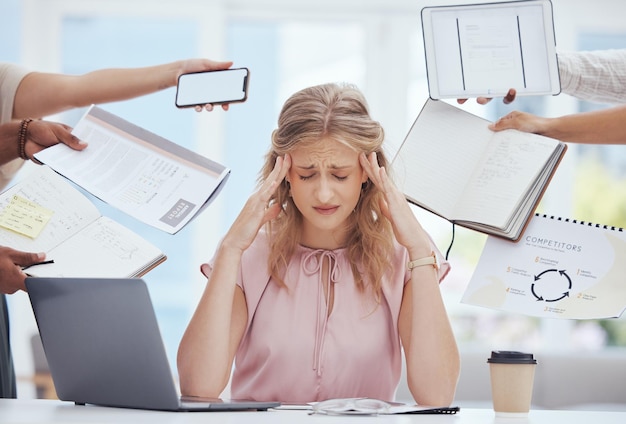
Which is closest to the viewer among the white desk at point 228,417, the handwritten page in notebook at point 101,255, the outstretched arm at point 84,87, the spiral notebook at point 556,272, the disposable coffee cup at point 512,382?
the white desk at point 228,417

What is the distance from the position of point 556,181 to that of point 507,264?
284 cm

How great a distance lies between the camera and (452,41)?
5.75 ft

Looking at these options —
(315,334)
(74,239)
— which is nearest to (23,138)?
(74,239)

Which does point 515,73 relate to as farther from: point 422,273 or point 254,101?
point 254,101

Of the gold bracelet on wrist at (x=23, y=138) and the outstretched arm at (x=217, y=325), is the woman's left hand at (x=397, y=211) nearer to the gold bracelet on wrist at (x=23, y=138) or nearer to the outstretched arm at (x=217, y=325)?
the outstretched arm at (x=217, y=325)

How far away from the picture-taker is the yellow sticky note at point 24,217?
155 cm

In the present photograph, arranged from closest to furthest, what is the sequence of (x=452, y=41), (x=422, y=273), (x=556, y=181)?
(x=422, y=273) → (x=452, y=41) → (x=556, y=181)

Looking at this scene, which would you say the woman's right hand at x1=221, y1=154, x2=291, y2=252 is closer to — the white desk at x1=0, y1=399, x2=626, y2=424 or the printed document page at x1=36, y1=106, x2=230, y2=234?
the printed document page at x1=36, y1=106, x2=230, y2=234

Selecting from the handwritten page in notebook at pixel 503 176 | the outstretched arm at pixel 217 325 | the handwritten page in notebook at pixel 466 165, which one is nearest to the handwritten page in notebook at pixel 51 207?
the outstretched arm at pixel 217 325

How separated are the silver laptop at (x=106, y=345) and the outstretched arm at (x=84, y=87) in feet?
2.61

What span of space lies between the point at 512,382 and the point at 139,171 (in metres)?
0.92

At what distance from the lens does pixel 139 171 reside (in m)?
1.71

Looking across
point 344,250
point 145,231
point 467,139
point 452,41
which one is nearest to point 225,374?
point 344,250

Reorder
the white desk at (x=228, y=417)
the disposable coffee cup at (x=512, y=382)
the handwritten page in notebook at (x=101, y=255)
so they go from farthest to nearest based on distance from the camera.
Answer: the handwritten page in notebook at (x=101, y=255) → the disposable coffee cup at (x=512, y=382) → the white desk at (x=228, y=417)
